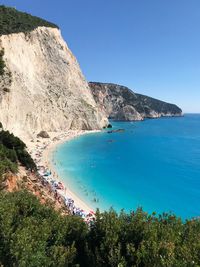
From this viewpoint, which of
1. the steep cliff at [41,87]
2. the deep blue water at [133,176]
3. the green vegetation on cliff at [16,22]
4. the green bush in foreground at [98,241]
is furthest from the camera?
the green vegetation on cliff at [16,22]

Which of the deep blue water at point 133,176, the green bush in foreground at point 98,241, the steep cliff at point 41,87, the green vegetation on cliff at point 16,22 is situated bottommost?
the deep blue water at point 133,176

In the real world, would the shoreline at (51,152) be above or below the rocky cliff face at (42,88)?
below

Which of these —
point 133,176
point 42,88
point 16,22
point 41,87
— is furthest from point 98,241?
point 16,22

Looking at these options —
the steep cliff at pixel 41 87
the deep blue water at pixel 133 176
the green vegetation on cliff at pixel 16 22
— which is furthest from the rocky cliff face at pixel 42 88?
the deep blue water at pixel 133 176

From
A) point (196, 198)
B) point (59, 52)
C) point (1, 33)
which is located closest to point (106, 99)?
point (59, 52)

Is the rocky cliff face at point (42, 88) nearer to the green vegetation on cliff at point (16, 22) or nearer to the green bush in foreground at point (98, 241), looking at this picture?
the green vegetation on cliff at point (16, 22)

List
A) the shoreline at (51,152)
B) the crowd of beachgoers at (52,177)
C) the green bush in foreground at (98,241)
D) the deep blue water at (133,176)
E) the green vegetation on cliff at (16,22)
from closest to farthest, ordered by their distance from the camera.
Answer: the green bush in foreground at (98,241), the crowd of beachgoers at (52,177), the shoreline at (51,152), the deep blue water at (133,176), the green vegetation on cliff at (16,22)

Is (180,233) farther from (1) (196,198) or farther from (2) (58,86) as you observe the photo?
(2) (58,86)
